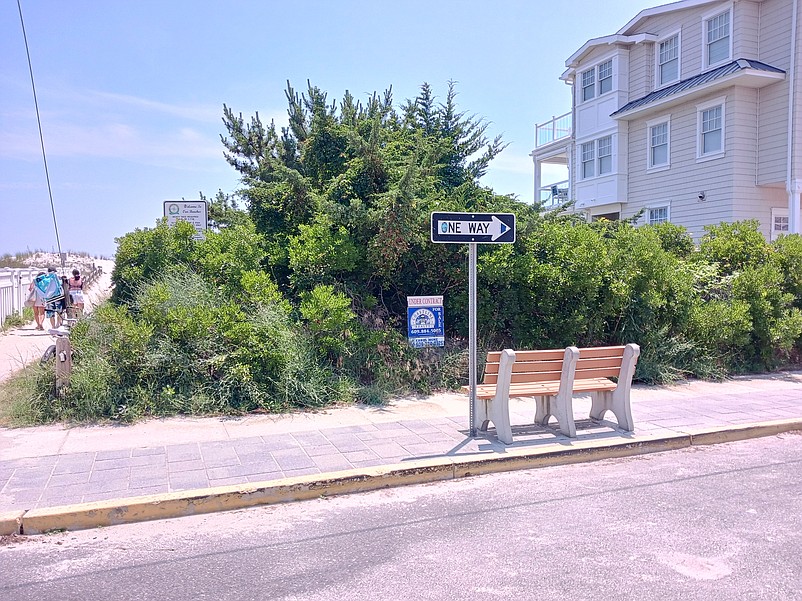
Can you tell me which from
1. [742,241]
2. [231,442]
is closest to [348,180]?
[231,442]

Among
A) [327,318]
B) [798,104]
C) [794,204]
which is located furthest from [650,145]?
[327,318]

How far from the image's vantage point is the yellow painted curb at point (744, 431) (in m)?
7.41

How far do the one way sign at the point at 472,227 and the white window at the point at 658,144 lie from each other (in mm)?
16241

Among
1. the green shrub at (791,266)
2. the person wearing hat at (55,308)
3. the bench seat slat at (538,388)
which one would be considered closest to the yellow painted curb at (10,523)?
the bench seat slat at (538,388)

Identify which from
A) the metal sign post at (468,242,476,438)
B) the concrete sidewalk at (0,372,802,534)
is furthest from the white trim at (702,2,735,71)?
the metal sign post at (468,242,476,438)

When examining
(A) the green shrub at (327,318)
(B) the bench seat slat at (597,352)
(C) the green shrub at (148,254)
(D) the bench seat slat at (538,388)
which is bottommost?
(D) the bench seat slat at (538,388)

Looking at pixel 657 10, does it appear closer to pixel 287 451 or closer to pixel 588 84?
pixel 588 84

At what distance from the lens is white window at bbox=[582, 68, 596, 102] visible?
24.2 meters

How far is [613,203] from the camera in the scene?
23.4 m

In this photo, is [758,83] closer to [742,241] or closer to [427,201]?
[742,241]

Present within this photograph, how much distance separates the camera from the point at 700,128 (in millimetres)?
19609

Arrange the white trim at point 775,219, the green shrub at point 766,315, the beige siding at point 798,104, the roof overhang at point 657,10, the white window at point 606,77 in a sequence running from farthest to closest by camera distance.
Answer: the white window at point 606,77 < the roof overhang at point 657,10 < the white trim at point 775,219 < the beige siding at point 798,104 < the green shrub at point 766,315

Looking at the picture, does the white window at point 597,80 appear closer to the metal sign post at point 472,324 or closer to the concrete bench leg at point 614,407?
the concrete bench leg at point 614,407

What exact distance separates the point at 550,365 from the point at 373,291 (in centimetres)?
376
